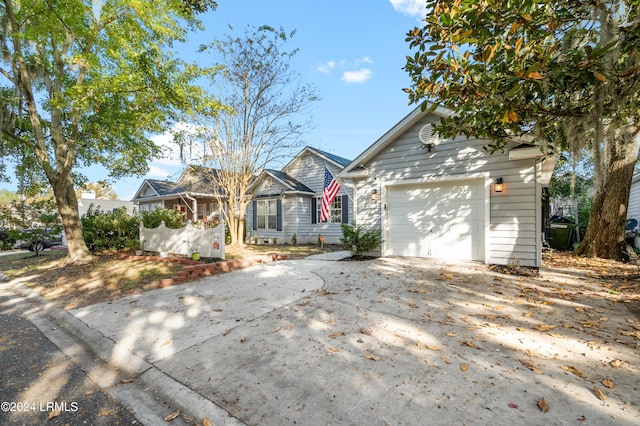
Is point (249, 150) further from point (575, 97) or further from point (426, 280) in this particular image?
point (575, 97)

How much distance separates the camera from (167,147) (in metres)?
11.7

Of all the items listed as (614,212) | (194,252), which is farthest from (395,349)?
(614,212)

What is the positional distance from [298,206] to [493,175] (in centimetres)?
939

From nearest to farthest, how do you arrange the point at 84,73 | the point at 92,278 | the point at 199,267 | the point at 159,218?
the point at 92,278, the point at 199,267, the point at 84,73, the point at 159,218

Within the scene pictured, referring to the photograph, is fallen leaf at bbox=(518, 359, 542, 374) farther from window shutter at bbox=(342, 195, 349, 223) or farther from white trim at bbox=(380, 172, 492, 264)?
window shutter at bbox=(342, 195, 349, 223)

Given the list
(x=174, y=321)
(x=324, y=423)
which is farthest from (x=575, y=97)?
(x=174, y=321)

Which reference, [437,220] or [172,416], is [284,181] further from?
[172,416]

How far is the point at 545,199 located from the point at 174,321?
565 inches

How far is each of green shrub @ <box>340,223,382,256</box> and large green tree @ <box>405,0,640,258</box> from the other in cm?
400

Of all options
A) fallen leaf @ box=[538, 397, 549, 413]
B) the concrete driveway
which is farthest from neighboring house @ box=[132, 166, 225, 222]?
fallen leaf @ box=[538, 397, 549, 413]

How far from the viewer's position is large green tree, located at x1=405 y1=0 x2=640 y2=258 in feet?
10.2

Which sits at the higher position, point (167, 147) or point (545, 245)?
point (167, 147)

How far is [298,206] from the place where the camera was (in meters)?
14.4

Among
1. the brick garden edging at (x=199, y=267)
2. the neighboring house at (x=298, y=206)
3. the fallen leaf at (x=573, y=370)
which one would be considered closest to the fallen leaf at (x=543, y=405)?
the fallen leaf at (x=573, y=370)
